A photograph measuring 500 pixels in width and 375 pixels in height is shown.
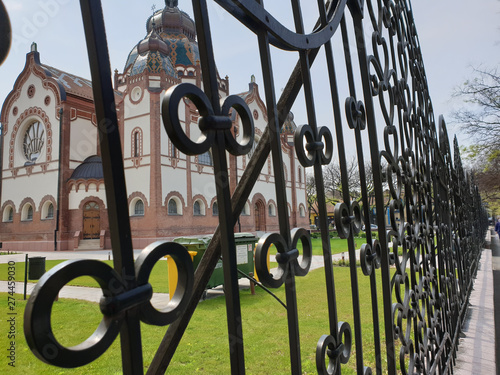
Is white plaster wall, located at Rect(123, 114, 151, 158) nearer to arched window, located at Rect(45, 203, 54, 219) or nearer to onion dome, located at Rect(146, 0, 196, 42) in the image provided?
arched window, located at Rect(45, 203, 54, 219)

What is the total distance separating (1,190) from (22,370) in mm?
19546

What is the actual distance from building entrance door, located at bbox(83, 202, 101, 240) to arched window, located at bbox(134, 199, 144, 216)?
2.20 m

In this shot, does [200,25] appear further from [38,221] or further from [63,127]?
[38,221]

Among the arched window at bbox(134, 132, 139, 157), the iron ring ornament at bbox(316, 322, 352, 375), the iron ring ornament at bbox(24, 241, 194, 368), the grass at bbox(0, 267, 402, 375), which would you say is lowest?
the grass at bbox(0, 267, 402, 375)

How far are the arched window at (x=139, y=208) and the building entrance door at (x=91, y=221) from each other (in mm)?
2203

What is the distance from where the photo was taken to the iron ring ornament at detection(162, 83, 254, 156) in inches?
21.6

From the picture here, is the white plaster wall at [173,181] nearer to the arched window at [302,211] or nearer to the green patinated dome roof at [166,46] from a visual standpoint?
the green patinated dome roof at [166,46]

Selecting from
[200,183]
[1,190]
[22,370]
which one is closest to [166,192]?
[200,183]

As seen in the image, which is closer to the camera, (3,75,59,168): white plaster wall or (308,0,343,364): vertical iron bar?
(308,0,343,364): vertical iron bar

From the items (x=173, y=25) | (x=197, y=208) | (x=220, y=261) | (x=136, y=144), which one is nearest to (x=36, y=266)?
(x=220, y=261)

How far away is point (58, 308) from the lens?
528 cm

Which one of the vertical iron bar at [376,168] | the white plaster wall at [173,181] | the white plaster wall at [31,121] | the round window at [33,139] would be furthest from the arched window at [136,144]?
the vertical iron bar at [376,168]

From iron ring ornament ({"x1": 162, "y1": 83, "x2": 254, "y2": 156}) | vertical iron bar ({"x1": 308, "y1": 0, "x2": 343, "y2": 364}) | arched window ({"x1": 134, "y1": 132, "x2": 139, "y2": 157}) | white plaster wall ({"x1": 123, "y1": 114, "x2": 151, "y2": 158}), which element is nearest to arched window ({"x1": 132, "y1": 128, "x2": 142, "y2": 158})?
arched window ({"x1": 134, "y1": 132, "x2": 139, "y2": 157})

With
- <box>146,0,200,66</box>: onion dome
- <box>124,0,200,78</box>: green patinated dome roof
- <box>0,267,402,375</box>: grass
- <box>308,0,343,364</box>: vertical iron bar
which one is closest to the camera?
<box>308,0,343,364</box>: vertical iron bar
